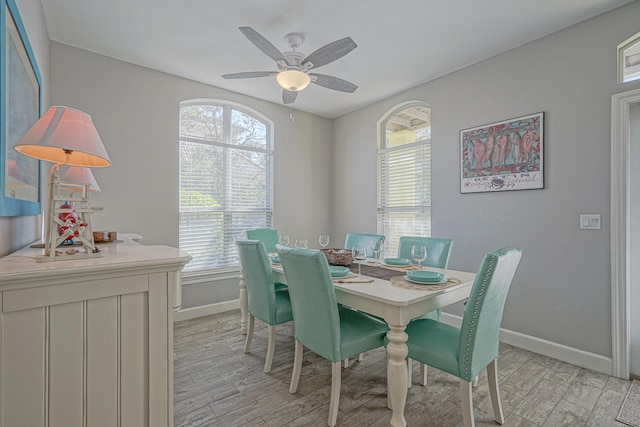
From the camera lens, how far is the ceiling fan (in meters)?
2.10

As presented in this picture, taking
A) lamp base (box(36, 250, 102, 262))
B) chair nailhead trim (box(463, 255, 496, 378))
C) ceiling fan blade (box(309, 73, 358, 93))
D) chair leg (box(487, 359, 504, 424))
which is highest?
ceiling fan blade (box(309, 73, 358, 93))

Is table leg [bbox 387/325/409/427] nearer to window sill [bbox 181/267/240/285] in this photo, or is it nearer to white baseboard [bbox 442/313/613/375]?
white baseboard [bbox 442/313/613/375]

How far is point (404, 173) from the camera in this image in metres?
3.90

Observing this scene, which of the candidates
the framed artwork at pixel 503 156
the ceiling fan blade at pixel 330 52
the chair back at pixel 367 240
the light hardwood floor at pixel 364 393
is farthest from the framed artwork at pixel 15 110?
the framed artwork at pixel 503 156

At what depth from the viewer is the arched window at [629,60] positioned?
2.23 m

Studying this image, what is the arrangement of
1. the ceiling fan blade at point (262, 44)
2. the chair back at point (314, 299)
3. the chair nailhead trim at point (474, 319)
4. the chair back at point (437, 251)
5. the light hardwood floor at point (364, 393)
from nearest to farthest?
the chair nailhead trim at point (474, 319), the chair back at point (314, 299), the light hardwood floor at point (364, 393), the ceiling fan blade at point (262, 44), the chair back at point (437, 251)

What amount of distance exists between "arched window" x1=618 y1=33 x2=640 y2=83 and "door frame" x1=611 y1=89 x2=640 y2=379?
0.18 m

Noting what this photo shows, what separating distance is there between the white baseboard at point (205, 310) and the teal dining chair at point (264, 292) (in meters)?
1.37

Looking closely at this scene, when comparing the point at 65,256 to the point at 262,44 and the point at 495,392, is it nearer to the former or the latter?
the point at 262,44

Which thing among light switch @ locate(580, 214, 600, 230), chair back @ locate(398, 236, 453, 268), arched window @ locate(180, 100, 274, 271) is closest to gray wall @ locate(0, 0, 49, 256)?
arched window @ locate(180, 100, 274, 271)

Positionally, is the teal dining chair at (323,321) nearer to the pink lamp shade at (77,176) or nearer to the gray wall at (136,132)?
the pink lamp shade at (77,176)

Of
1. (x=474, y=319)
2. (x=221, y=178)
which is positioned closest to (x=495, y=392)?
(x=474, y=319)

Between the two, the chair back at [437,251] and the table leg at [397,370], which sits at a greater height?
the chair back at [437,251]

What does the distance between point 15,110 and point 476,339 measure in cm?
245
